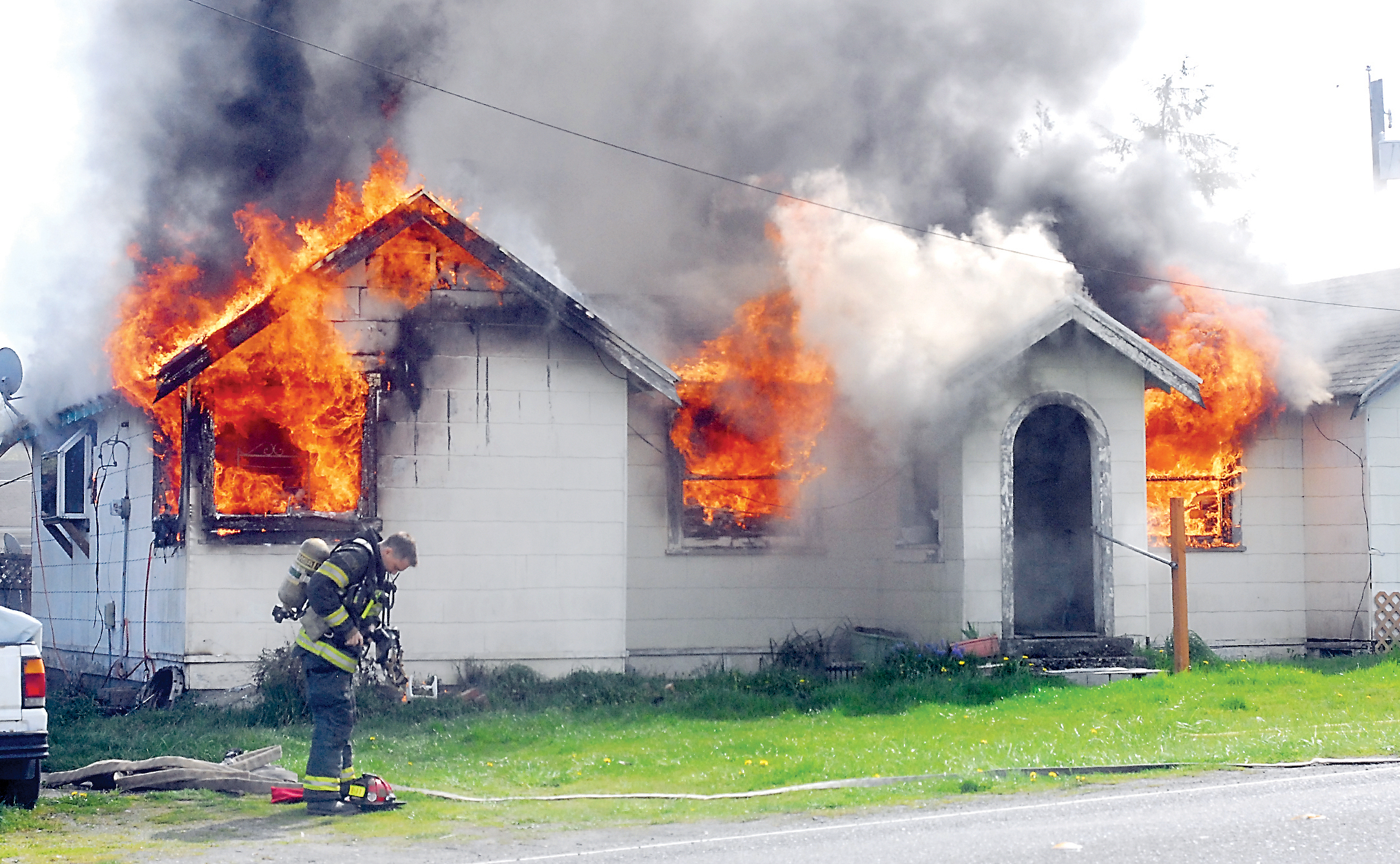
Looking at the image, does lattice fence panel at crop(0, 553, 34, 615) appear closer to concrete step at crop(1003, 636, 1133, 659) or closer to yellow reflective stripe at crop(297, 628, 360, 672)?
concrete step at crop(1003, 636, 1133, 659)

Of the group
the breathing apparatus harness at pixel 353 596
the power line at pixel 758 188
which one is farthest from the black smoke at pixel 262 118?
the breathing apparatus harness at pixel 353 596

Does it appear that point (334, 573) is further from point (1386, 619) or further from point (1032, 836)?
point (1386, 619)

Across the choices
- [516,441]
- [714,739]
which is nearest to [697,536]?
[516,441]

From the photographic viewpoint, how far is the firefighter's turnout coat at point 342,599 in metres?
9.09

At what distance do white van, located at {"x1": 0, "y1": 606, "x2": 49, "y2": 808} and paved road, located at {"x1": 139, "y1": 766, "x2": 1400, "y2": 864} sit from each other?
1639mm

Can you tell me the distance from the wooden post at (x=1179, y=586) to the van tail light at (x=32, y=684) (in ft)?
35.4

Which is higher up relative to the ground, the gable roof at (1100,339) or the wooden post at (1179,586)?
the gable roof at (1100,339)

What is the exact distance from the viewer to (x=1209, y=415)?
18.0 metres

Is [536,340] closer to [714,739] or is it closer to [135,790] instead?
[714,739]

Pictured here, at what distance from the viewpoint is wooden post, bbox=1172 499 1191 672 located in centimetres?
1476

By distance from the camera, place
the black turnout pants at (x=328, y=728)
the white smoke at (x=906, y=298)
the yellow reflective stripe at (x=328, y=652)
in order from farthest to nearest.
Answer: the white smoke at (x=906, y=298) → the yellow reflective stripe at (x=328, y=652) → the black turnout pants at (x=328, y=728)

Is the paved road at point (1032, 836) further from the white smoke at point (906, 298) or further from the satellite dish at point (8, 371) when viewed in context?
the satellite dish at point (8, 371)

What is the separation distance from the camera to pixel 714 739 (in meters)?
11.9

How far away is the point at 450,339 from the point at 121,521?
466 cm
